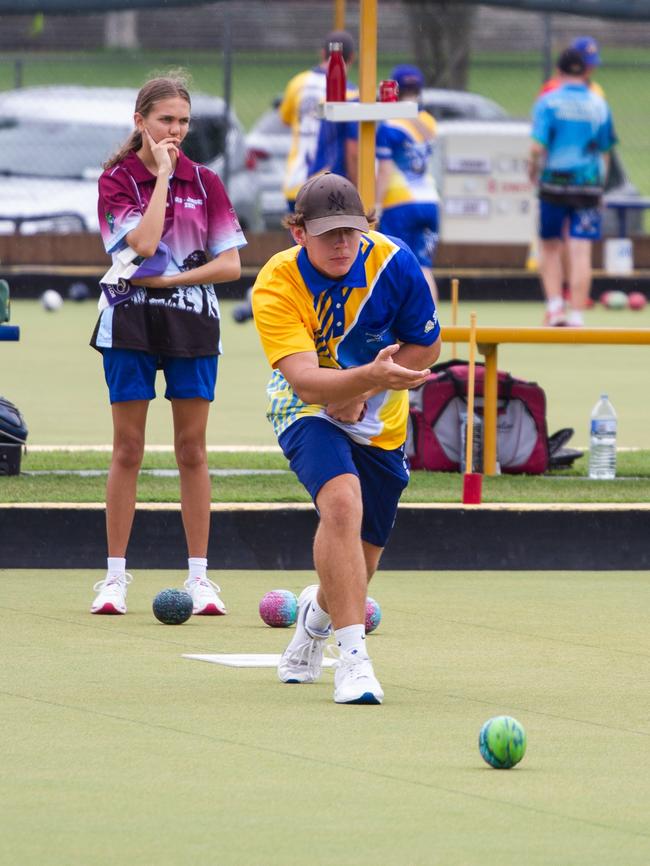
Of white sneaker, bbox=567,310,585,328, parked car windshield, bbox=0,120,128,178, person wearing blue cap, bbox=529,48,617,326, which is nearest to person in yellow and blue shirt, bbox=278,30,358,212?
person wearing blue cap, bbox=529,48,617,326

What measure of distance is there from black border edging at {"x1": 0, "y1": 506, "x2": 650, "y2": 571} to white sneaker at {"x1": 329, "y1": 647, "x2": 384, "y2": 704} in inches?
99.0

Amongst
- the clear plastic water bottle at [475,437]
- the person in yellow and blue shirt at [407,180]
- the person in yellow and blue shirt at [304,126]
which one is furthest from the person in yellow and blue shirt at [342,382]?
the person in yellow and blue shirt at [304,126]

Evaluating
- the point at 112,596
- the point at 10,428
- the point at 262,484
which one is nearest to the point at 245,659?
the point at 112,596

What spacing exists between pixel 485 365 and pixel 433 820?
5.07 meters

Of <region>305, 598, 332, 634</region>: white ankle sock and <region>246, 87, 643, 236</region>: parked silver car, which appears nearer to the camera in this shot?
<region>305, 598, 332, 634</region>: white ankle sock

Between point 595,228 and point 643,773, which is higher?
point 595,228

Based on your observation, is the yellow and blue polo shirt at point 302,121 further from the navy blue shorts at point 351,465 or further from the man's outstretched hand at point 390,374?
the man's outstretched hand at point 390,374

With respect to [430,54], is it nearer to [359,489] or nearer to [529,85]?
[529,85]

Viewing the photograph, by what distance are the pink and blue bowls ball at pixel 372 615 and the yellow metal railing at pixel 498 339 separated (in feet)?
7.71

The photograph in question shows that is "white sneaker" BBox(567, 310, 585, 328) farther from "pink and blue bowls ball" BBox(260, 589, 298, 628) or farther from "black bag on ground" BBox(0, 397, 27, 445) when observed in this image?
"pink and blue bowls ball" BBox(260, 589, 298, 628)

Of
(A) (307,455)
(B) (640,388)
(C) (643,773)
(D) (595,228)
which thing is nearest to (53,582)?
(A) (307,455)

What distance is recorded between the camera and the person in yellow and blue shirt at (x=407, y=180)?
47.9ft

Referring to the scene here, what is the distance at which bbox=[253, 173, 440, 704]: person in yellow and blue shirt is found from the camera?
19.4 ft

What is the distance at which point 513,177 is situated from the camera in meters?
23.1
